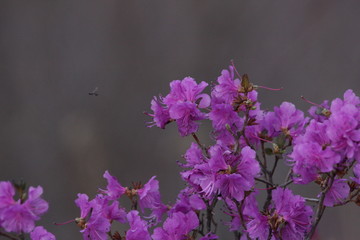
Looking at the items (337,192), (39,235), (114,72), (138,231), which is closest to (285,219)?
(337,192)

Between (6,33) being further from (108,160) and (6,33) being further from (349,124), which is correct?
(349,124)

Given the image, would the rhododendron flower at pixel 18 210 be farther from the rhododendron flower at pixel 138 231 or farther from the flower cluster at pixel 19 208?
the rhododendron flower at pixel 138 231

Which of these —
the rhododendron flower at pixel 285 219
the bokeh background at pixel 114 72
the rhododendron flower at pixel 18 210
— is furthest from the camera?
the bokeh background at pixel 114 72

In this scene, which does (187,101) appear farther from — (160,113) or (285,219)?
(285,219)

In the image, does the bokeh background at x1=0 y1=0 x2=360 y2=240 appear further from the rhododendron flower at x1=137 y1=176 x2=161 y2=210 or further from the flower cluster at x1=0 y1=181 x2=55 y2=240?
the flower cluster at x1=0 y1=181 x2=55 y2=240

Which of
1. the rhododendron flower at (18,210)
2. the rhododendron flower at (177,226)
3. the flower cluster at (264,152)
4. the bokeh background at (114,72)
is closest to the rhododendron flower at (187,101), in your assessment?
the flower cluster at (264,152)

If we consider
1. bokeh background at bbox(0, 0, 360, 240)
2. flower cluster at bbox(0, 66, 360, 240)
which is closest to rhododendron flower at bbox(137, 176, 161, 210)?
flower cluster at bbox(0, 66, 360, 240)

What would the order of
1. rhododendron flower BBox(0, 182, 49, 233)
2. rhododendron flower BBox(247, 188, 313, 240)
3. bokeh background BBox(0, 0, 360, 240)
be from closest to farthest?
rhododendron flower BBox(0, 182, 49, 233) < rhododendron flower BBox(247, 188, 313, 240) < bokeh background BBox(0, 0, 360, 240)

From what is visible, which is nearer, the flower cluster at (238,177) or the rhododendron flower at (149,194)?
the flower cluster at (238,177)

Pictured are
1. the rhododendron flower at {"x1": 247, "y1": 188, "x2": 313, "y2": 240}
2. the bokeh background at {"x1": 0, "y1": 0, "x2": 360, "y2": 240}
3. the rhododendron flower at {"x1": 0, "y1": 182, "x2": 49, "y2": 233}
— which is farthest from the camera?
the bokeh background at {"x1": 0, "y1": 0, "x2": 360, "y2": 240}
